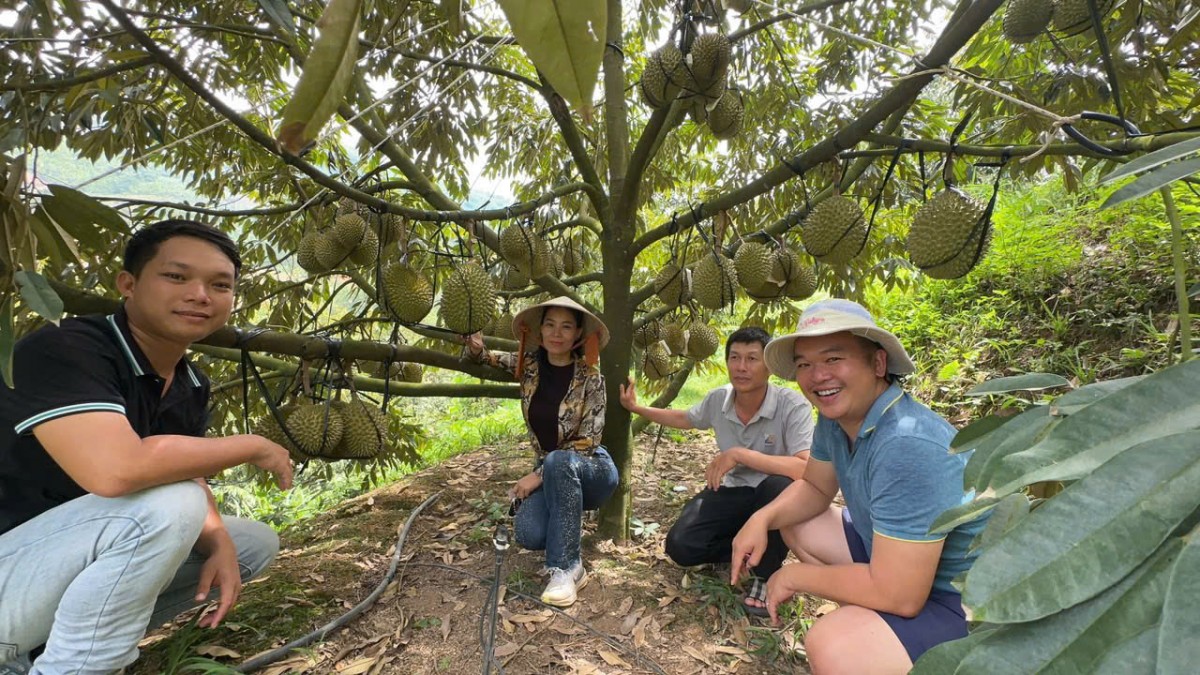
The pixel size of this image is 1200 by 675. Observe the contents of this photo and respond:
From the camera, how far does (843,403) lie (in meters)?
1.37

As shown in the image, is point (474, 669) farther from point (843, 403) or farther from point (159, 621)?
point (843, 403)

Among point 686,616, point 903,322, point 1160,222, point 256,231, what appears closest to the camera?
point 686,616

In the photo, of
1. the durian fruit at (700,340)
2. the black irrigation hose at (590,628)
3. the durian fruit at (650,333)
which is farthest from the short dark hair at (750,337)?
the black irrigation hose at (590,628)

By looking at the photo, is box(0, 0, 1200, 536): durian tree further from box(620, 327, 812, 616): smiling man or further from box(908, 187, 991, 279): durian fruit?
box(620, 327, 812, 616): smiling man

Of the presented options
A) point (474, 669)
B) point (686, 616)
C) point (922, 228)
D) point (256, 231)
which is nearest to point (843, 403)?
point (922, 228)

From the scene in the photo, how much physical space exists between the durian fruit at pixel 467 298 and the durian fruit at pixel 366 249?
0.29 m

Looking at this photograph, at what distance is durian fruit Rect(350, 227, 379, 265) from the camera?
1.87 m

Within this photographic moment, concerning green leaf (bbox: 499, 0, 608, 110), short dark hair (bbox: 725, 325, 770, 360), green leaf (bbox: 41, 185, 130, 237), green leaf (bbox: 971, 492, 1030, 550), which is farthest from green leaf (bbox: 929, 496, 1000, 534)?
short dark hair (bbox: 725, 325, 770, 360)

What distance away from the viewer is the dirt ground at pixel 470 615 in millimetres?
1661

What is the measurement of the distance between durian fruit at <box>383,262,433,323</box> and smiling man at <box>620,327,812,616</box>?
922mm

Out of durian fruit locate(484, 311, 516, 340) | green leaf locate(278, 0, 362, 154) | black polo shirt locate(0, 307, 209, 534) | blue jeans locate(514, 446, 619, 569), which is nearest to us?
green leaf locate(278, 0, 362, 154)

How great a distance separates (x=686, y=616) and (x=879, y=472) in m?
1.03

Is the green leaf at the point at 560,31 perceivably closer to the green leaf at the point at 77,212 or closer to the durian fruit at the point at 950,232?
the green leaf at the point at 77,212

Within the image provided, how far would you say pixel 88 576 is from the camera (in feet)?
3.79
